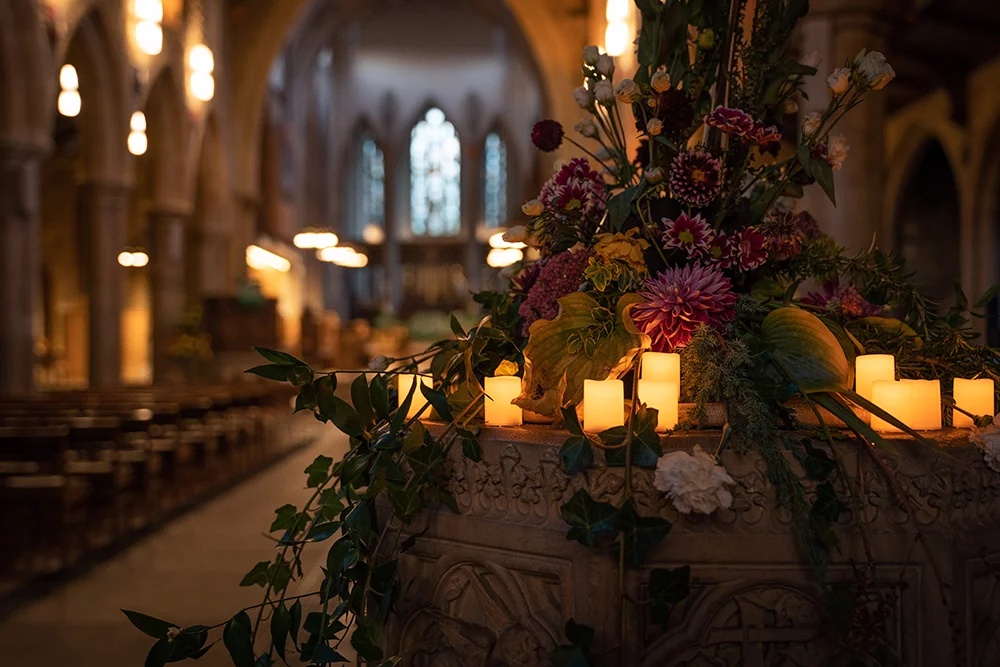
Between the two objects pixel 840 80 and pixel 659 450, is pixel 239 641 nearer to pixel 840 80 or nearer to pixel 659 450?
pixel 659 450

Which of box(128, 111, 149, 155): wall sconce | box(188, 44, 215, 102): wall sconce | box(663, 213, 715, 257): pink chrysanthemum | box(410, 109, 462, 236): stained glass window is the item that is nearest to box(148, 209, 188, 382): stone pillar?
box(128, 111, 149, 155): wall sconce

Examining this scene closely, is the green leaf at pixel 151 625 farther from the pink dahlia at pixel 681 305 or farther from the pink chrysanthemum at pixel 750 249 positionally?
the pink chrysanthemum at pixel 750 249

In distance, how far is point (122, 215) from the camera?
44.3ft

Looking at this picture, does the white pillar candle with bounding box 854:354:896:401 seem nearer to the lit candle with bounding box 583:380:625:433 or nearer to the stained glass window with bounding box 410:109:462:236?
the lit candle with bounding box 583:380:625:433

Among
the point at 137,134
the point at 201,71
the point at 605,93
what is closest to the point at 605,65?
the point at 605,93

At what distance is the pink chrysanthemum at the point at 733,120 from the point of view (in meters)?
2.00

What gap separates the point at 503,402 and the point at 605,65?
806mm

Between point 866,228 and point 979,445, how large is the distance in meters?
4.55

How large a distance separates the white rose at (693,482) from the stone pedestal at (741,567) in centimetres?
8

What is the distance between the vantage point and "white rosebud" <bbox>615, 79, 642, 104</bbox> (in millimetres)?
2035

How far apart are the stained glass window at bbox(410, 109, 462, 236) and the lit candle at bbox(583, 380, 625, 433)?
2999 centimetres

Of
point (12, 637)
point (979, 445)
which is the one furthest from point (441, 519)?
point (12, 637)

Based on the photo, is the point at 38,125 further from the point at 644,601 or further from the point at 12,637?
the point at 644,601

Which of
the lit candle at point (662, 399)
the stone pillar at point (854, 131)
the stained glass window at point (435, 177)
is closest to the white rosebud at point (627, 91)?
the lit candle at point (662, 399)
